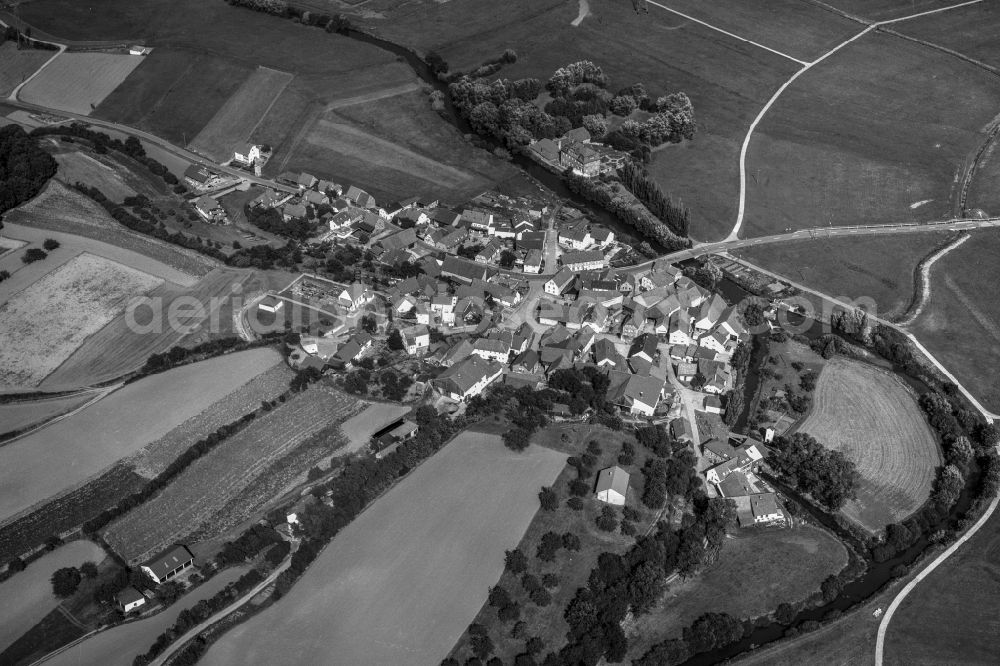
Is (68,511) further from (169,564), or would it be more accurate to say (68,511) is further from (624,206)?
(624,206)

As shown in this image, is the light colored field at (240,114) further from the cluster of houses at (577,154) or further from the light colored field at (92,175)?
the cluster of houses at (577,154)

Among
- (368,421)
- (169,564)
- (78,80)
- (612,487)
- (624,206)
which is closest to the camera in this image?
(169,564)

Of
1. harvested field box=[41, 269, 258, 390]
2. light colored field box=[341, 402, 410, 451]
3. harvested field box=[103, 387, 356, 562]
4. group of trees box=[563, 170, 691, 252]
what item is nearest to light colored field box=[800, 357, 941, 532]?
group of trees box=[563, 170, 691, 252]

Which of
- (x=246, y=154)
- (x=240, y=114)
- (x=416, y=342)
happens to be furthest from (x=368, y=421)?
(x=240, y=114)

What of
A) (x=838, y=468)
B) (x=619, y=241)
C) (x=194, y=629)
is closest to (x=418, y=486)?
(x=194, y=629)

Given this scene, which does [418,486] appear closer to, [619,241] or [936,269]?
[619,241]

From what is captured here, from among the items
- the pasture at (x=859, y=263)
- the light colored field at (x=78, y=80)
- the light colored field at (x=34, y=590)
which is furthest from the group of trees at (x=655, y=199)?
the light colored field at (x=78, y=80)
